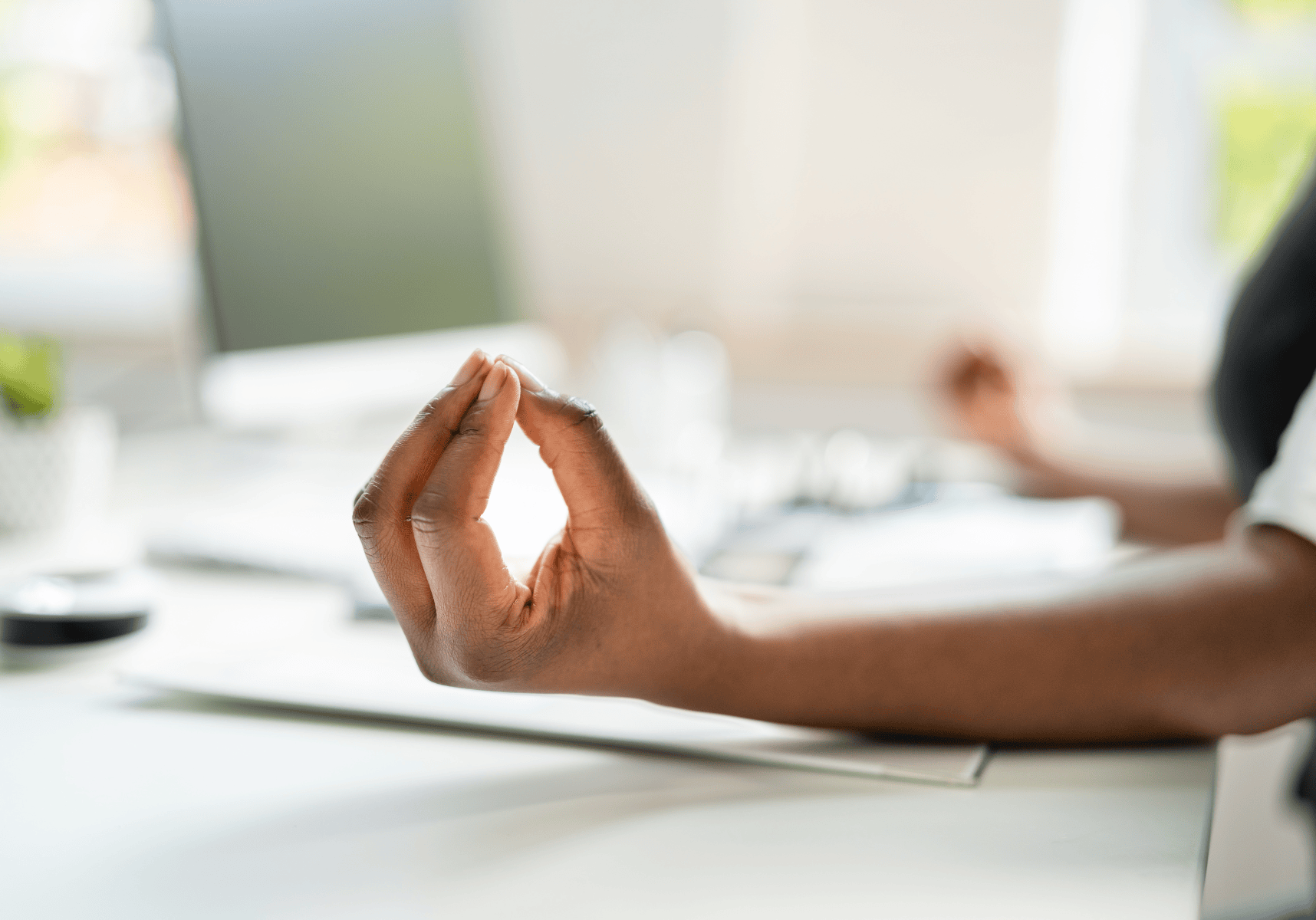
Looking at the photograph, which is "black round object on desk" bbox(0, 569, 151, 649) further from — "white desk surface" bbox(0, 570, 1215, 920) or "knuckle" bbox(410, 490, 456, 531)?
"knuckle" bbox(410, 490, 456, 531)

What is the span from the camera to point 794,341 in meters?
1.75

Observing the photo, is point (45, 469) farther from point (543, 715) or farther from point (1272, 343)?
point (1272, 343)

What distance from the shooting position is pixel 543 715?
0.50m

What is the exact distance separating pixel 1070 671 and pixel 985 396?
0.70m

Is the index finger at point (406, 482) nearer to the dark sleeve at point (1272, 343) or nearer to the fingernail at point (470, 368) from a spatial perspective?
the fingernail at point (470, 368)

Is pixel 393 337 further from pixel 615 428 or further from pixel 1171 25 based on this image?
pixel 1171 25

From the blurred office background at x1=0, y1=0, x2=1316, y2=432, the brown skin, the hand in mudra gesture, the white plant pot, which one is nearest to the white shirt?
the brown skin

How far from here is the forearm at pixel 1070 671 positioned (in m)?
0.47

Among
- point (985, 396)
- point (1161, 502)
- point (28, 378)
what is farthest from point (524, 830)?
point (985, 396)

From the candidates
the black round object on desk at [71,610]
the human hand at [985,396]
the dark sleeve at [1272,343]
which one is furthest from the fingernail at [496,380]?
the human hand at [985,396]

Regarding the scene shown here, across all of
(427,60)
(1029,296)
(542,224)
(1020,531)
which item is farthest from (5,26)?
(1020,531)

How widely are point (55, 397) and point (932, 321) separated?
1245mm

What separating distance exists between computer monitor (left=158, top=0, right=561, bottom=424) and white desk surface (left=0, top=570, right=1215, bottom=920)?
1.30ft

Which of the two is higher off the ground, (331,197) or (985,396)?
(331,197)
